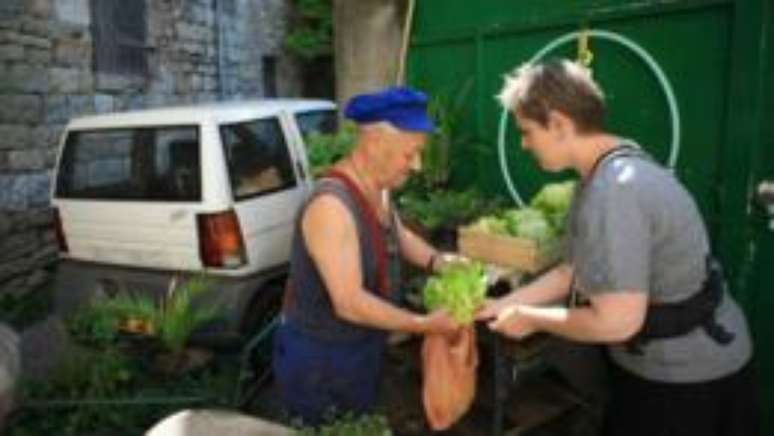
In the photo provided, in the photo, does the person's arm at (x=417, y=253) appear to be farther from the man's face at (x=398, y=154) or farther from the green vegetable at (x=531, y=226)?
the man's face at (x=398, y=154)

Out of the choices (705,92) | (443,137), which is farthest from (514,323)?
(443,137)

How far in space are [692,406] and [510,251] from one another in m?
1.00

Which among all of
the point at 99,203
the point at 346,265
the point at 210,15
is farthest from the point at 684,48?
the point at 210,15

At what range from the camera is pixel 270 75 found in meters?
15.5

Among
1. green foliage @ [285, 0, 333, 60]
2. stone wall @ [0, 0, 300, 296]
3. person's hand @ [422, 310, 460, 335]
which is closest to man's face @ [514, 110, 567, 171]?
person's hand @ [422, 310, 460, 335]

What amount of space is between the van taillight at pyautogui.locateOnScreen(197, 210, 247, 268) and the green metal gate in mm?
2297

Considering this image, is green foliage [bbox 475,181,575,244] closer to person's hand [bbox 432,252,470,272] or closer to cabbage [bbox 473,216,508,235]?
cabbage [bbox 473,216,508,235]

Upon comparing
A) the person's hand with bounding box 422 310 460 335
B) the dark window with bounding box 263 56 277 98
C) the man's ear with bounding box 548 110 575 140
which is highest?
the dark window with bounding box 263 56 277 98

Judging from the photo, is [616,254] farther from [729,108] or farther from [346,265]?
[729,108]

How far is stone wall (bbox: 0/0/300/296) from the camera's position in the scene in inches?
329

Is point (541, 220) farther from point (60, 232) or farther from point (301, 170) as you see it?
point (60, 232)

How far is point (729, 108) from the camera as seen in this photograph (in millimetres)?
3441

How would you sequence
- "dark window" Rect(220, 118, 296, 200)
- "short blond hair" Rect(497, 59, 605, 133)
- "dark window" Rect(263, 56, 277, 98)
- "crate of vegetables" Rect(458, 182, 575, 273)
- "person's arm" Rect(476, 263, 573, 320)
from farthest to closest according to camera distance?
"dark window" Rect(263, 56, 277, 98), "dark window" Rect(220, 118, 296, 200), "crate of vegetables" Rect(458, 182, 575, 273), "person's arm" Rect(476, 263, 573, 320), "short blond hair" Rect(497, 59, 605, 133)

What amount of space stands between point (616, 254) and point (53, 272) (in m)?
7.97
